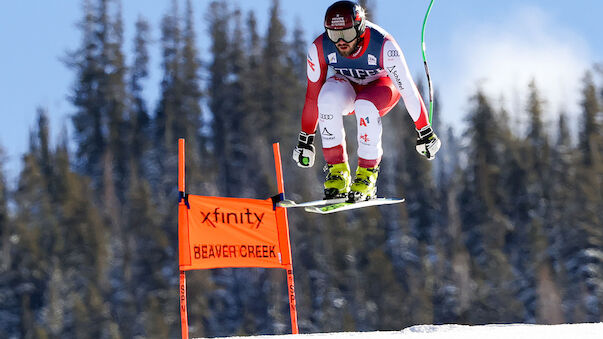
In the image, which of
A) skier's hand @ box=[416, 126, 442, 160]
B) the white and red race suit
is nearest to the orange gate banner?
the white and red race suit

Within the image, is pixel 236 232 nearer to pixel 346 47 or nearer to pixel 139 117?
pixel 346 47

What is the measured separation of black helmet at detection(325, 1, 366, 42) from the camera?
9969mm

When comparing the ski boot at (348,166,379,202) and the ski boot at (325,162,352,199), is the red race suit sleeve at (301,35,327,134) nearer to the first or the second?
the ski boot at (325,162,352,199)

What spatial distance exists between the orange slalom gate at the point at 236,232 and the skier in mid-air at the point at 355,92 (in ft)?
2.92

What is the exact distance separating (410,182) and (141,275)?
23.2 metres

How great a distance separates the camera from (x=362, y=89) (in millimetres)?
10562

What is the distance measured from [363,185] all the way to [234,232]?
71.4 inches

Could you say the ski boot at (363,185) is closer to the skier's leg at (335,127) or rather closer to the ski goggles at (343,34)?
the skier's leg at (335,127)

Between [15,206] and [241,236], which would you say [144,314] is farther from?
[241,236]

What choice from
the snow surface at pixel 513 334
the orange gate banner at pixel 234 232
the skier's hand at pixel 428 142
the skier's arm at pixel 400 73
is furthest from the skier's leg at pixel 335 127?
the snow surface at pixel 513 334

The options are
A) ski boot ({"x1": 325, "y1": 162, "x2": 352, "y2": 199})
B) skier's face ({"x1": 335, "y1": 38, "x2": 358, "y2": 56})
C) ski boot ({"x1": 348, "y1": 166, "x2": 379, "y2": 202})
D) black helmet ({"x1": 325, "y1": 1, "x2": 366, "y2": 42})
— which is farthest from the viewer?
ski boot ({"x1": 325, "y1": 162, "x2": 352, "y2": 199})

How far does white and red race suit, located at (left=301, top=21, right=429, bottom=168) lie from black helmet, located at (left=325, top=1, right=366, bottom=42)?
16 centimetres

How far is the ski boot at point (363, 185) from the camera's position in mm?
10625

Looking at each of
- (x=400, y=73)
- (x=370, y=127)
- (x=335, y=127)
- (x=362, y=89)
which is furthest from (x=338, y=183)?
(x=400, y=73)
